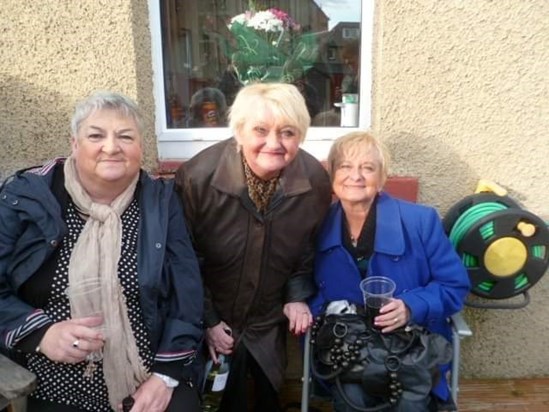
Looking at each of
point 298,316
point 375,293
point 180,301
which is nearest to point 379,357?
point 375,293

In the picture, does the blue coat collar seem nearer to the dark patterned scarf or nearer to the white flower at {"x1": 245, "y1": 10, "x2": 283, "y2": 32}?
the dark patterned scarf

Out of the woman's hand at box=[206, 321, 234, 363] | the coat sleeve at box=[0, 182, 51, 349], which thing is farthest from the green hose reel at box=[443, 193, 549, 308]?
the coat sleeve at box=[0, 182, 51, 349]

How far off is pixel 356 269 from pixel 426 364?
0.48m

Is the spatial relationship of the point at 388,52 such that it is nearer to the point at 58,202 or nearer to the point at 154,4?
the point at 154,4

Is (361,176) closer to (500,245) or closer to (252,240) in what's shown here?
(252,240)

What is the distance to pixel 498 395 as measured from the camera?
9.73 ft

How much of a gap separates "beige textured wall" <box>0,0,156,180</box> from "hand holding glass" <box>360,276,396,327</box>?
146 cm

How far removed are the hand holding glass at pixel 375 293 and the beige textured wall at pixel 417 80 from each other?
2.50ft

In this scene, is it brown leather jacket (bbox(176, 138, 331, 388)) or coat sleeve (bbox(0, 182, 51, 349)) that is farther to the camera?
brown leather jacket (bbox(176, 138, 331, 388))

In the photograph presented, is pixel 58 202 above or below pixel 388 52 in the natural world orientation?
below

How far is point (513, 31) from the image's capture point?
264cm

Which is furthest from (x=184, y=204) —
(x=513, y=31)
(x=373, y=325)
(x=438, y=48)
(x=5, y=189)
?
(x=513, y=31)

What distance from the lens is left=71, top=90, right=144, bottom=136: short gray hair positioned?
1977 millimetres

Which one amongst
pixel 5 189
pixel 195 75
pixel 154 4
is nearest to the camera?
pixel 5 189
